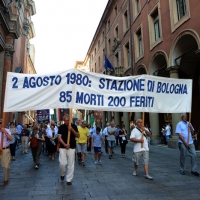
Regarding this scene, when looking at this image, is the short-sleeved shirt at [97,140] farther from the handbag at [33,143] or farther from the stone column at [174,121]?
the stone column at [174,121]

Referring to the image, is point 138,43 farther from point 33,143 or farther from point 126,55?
point 33,143

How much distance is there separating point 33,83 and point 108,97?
2055 millimetres

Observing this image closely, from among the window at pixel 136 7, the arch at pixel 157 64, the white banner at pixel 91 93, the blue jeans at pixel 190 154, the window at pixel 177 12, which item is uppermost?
the window at pixel 136 7

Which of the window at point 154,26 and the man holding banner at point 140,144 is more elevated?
the window at point 154,26

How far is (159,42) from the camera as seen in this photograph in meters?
16.2

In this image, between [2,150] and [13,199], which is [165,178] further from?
[2,150]

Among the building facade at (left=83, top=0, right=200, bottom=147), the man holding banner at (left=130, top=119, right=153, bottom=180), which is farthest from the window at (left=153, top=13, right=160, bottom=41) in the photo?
the man holding banner at (left=130, top=119, right=153, bottom=180)

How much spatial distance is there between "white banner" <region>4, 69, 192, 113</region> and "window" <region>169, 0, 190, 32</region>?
8494 mm

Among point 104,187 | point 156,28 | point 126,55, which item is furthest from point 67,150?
point 126,55

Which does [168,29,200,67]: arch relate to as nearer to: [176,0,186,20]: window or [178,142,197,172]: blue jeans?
[176,0,186,20]: window

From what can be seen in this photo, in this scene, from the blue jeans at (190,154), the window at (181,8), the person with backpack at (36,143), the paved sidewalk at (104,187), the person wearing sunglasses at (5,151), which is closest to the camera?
the paved sidewalk at (104,187)

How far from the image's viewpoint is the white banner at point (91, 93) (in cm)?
558

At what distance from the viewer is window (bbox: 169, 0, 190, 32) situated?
45.0ft

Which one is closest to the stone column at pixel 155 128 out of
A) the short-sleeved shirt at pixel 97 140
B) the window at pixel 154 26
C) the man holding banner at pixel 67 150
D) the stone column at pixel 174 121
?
the stone column at pixel 174 121
